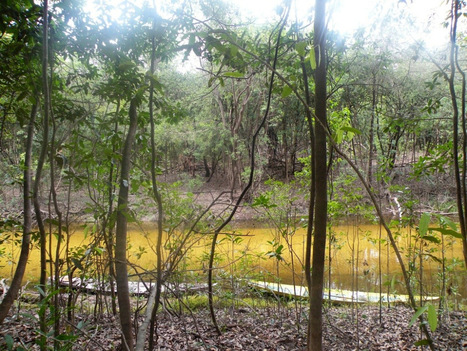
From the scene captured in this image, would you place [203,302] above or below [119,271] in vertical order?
below

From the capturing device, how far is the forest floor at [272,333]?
241cm

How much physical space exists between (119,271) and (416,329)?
2.66m

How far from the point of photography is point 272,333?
9.22ft

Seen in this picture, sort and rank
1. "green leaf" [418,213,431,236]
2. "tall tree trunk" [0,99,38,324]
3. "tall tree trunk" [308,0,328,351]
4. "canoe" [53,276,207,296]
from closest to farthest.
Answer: "green leaf" [418,213,431,236] < "tall tree trunk" [308,0,328,351] < "canoe" [53,276,207,296] < "tall tree trunk" [0,99,38,324]

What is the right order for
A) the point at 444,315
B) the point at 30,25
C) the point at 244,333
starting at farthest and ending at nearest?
the point at 444,315
the point at 244,333
the point at 30,25

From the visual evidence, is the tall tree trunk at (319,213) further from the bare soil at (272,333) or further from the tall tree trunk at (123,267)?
the bare soil at (272,333)

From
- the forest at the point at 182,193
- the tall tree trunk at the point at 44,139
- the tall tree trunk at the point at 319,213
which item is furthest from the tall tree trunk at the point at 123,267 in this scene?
the tall tree trunk at the point at 319,213

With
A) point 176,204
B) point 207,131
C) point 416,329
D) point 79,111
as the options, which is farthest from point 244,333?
point 207,131

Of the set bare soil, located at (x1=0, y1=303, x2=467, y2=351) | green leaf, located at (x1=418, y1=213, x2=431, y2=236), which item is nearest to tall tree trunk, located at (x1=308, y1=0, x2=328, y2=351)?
green leaf, located at (x1=418, y1=213, x2=431, y2=236)

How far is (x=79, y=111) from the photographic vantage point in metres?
2.08

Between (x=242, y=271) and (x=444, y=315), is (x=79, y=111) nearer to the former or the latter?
(x=242, y=271)

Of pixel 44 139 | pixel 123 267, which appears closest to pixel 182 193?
pixel 123 267

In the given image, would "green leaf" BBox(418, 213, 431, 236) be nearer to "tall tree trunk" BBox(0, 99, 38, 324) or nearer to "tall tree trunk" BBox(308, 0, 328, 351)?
"tall tree trunk" BBox(308, 0, 328, 351)

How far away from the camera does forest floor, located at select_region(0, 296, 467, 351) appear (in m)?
2.41
